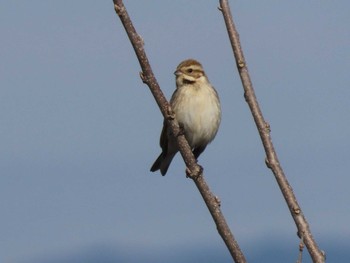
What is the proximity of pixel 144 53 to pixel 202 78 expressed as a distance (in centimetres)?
731

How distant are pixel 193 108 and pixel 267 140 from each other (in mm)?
6486

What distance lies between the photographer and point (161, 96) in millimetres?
6062

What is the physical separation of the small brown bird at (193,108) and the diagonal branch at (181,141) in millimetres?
6271

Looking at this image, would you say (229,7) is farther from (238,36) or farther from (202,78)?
(202,78)

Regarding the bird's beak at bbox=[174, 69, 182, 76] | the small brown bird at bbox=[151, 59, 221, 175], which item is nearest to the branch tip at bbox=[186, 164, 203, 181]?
the small brown bird at bbox=[151, 59, 221, 175]

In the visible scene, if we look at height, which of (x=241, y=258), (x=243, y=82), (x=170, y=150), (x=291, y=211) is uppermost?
(x=170, y=150)

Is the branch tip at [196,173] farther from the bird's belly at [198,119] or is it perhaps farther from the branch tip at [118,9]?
the bird's belly at [198,119]

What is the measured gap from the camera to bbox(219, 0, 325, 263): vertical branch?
251 inches

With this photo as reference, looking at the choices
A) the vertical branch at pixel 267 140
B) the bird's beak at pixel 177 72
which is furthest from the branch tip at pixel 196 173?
the bird's beak at pixel 177 72

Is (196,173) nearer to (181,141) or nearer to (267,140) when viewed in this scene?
(181,141)

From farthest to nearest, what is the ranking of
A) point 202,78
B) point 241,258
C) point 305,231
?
point 202,78 < point 305,231 < point 241,258

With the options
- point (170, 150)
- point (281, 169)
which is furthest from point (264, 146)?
point (170, 150)

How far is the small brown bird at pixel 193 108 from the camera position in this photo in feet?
42.3

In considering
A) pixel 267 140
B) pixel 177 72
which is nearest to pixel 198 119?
pixel 177 72
